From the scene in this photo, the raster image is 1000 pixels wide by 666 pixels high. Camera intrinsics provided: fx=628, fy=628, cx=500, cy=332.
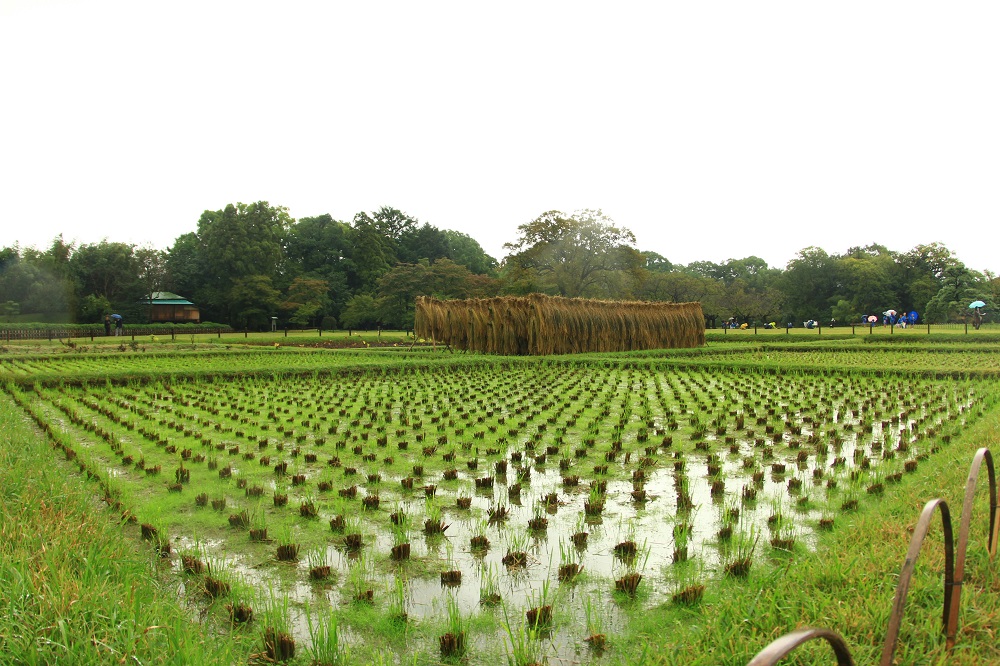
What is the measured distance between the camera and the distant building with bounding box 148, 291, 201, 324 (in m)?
46.3

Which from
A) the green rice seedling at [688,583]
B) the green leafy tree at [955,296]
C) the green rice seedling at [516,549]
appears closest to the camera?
the green rice seedling at [688,583]

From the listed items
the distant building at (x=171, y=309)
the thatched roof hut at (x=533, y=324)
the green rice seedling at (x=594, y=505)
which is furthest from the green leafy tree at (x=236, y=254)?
the green rice seedling at (x=594, y=505)

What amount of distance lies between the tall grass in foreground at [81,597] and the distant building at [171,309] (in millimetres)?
47757

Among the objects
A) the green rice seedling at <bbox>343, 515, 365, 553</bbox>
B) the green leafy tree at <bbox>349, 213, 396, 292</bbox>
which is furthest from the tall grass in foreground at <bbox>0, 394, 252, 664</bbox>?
the green leafy tree at <bbox>349, 213, 396, 292</bbox>

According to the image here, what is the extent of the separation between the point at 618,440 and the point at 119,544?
15.9 feet

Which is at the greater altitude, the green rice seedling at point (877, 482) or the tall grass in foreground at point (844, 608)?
the tall grass in foreground at point (844, 608)

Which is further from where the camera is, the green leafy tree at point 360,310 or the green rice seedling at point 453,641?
A: the green leafy tree at point 360,310

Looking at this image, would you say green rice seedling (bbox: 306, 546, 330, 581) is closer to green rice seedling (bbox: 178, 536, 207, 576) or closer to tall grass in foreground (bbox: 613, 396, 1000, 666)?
green rice seedling (bbox: 178, 536, 207, 576)

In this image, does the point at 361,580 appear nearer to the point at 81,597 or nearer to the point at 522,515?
the point at 81,597

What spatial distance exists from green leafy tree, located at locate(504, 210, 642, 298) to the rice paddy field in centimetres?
3150

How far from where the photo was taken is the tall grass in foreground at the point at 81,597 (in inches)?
81.4

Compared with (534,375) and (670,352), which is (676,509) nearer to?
(534,375)

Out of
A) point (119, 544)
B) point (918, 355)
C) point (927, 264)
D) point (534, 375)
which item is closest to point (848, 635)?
point (119, 544)

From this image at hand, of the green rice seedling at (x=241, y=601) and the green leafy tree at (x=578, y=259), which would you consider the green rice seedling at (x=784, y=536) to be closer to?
the green rice seedling at (x=241, y=601)
